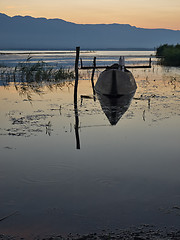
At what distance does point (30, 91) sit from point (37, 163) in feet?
52.3

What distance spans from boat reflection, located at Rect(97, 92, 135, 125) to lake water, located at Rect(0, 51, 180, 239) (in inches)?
14.6

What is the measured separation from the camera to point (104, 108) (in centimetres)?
1673

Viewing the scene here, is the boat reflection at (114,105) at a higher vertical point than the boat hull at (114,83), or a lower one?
lower

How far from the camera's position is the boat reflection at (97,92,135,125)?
576 inches

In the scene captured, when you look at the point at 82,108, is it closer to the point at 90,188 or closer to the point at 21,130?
the point at 21,130

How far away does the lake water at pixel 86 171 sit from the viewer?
561 cm

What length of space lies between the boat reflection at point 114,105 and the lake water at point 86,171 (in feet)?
1.22

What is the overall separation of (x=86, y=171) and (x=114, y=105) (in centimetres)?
993

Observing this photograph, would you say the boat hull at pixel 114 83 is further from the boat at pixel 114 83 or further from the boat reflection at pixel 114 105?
the boat reflection at pixel 114 105

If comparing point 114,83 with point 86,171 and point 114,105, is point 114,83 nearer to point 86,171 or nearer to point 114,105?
point 114,105

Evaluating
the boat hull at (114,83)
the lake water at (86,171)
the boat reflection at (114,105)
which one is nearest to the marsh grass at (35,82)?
the boat hull at (114,83)

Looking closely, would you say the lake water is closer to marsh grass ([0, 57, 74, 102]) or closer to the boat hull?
the boat hull

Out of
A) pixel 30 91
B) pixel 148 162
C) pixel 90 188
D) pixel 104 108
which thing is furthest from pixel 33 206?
pixel 30 91

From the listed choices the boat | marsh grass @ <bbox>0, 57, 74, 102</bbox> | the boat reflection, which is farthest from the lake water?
marsh grass @ <bbox>0, 57, 74, 102</bbox>
